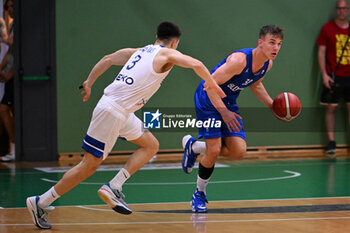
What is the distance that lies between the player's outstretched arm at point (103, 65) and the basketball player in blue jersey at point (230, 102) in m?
0.84

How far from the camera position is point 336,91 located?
36.3 feet

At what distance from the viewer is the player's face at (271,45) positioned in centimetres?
595

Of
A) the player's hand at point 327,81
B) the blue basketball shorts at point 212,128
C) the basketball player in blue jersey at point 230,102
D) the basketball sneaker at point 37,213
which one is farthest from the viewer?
the player's hand at point 327,81

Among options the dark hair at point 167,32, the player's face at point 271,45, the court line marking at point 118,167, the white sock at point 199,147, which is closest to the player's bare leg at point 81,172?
the dark hair at point 167,32

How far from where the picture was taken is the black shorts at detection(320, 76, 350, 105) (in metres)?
11.0

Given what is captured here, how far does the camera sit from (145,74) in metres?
5.25

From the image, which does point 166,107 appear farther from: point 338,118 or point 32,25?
point 338,118

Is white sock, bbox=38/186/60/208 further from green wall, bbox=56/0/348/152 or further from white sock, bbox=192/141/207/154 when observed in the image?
green wall, bbox=56/0/348/152

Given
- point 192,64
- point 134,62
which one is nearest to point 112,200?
point 134,62

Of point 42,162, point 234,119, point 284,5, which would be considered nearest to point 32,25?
point 42,162

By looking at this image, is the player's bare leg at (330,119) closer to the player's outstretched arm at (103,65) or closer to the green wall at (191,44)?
the green wall at (191,44)

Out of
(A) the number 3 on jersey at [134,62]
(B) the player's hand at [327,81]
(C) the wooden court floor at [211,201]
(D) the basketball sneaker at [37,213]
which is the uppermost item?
(A) the number 3 on jersey at [134,62]

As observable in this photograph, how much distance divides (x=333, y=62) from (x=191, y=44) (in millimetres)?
2535

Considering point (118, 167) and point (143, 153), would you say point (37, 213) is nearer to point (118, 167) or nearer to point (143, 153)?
point (143, 153)
